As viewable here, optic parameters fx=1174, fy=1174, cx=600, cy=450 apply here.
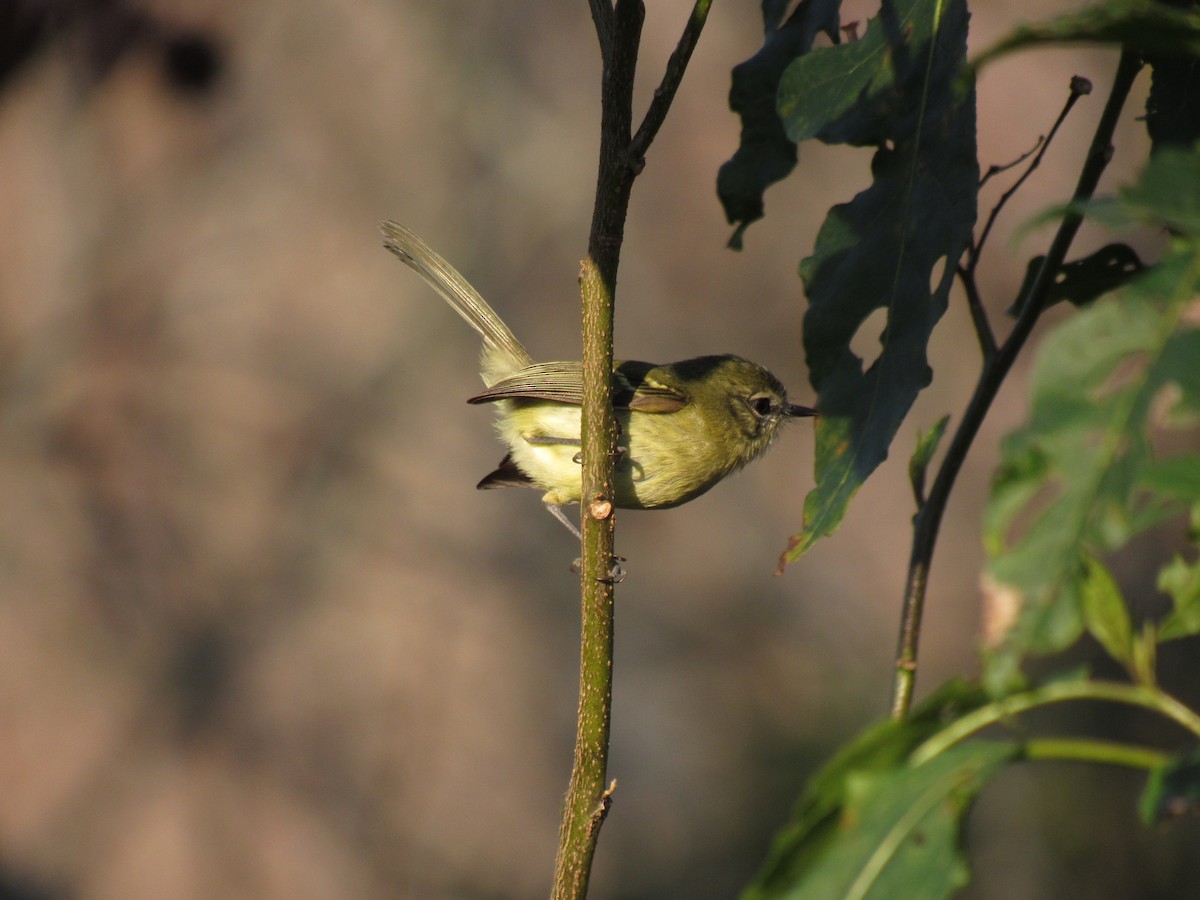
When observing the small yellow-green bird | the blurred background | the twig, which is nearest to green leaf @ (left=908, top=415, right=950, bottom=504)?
the twig

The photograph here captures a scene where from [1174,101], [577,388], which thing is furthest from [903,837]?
[577,388]

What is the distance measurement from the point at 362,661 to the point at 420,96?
4.17m

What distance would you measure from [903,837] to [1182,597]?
0.41 metres

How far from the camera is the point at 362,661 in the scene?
26.3 feet

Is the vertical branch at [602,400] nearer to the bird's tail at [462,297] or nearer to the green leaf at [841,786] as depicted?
the green leaf at [841,786]

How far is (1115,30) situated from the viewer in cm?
114

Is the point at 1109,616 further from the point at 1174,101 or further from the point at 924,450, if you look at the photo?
the point at 1174,101

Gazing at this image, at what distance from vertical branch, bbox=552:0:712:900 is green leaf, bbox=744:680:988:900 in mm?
569

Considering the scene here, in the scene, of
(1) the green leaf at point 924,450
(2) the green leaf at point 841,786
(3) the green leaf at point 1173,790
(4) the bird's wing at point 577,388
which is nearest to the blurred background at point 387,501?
(4) the bird's wing at point 577,388

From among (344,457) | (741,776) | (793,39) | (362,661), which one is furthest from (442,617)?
(793,39)

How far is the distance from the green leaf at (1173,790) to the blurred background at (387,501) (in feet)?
23.2

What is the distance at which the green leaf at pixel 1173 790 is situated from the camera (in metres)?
1.19

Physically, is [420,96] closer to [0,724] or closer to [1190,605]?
[0,724]

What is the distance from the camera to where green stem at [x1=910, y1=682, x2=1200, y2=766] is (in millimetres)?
1267
